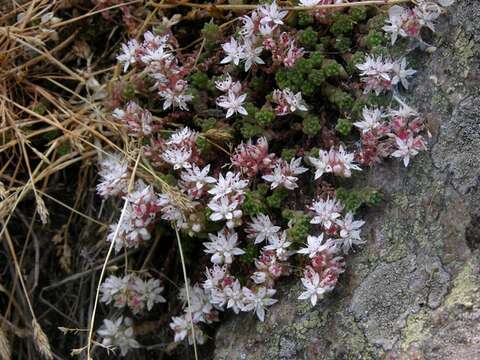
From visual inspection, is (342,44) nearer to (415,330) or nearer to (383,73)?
(383,73)

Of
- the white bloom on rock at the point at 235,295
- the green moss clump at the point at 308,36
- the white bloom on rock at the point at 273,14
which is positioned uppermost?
the white bloom on rock at the point at 273,14

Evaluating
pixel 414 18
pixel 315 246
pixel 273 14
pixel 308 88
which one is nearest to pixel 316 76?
pixel 308 88

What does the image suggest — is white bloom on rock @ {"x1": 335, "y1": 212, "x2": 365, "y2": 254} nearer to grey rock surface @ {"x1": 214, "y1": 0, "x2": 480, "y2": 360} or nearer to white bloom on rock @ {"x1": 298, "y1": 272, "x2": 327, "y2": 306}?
grey rock surface @ {"x1": 214, "y1": 0, "x2": 480, "y2": 360}

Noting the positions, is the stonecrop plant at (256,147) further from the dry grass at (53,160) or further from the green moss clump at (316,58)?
the dry grass at (53,160)

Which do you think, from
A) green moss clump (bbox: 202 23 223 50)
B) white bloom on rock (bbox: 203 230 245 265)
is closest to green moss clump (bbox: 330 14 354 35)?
green moss clump (bbox: 202 23 223 50)

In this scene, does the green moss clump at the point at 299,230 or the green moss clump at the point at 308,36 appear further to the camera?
the green moss clump at the point at 308,36

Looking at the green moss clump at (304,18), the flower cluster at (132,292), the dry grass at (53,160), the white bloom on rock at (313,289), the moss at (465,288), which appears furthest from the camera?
the dry grass at (53,160)

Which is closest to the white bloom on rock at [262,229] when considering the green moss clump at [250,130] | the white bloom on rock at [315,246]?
the white bloom on rock at [315,246]
